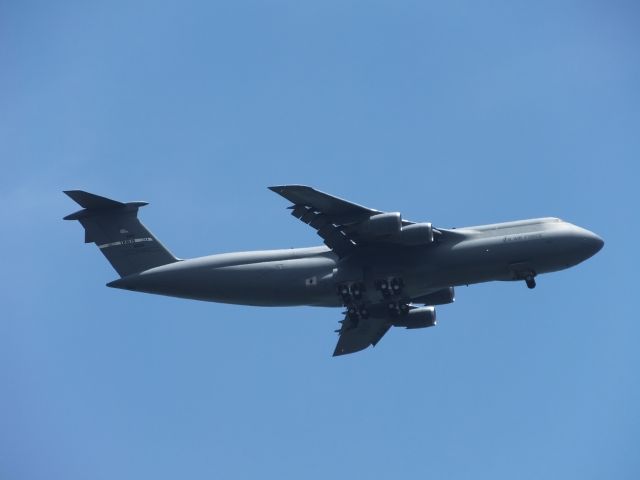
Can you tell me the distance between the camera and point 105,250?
3038 centimetres

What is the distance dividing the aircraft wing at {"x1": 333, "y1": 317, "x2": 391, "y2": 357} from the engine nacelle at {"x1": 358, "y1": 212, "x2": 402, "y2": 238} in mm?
5637

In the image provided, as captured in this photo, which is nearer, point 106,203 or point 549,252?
point 549,252

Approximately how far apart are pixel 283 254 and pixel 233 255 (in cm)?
153

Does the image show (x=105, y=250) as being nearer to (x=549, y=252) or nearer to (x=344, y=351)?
(x=344, y=351)

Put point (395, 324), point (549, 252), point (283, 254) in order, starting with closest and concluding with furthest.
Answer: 1. point (549, 252)
2. point (283, 254)
3. point (395, 324)

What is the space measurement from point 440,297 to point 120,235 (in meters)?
10.1

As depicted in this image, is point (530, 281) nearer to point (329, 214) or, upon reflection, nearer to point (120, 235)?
point (329, 214)

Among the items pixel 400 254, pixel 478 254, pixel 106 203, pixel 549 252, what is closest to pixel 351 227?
pixel 400 254

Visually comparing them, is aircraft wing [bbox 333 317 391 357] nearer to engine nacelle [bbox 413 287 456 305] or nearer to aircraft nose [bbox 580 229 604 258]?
engine nacelle [bbox 413 287 456 305]

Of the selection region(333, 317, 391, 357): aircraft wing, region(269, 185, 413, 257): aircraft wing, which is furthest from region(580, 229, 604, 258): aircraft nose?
region(333, 317, 391, 357): aircraft wing

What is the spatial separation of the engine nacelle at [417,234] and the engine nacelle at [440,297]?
12.4 feet

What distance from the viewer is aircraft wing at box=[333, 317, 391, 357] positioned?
3203 cm

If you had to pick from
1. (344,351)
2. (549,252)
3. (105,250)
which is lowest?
(344,351)

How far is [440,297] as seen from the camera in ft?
101
